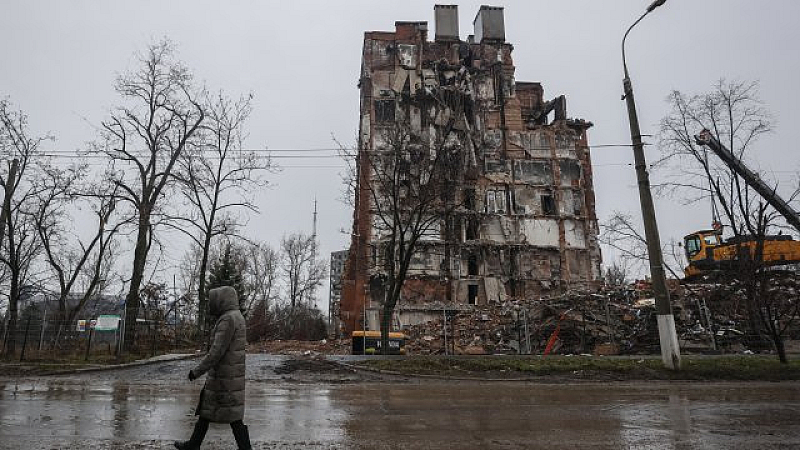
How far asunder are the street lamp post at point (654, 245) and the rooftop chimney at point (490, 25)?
1411 inches

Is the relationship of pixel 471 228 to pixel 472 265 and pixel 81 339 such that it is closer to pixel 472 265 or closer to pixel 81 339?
pixel 472 265

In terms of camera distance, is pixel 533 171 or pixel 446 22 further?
pixel 446 22

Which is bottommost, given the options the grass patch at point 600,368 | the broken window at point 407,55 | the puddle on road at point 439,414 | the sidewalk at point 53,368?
the puddle on road at point 439,414

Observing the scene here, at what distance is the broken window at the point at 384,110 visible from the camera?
44.1 meters

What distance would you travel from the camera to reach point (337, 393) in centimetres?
993

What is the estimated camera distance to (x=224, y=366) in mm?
4938

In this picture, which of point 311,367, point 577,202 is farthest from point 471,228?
point 311,367

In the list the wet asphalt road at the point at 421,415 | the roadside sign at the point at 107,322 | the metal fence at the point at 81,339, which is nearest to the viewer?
the wet asphalt road at the point at 421,415

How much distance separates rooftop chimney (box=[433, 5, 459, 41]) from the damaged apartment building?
10 cm

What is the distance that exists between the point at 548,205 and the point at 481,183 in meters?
6.64

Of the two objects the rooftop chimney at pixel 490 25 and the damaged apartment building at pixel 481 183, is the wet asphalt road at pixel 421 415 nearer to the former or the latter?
the damaged apartment building at pixel 481 183

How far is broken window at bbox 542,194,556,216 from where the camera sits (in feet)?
148

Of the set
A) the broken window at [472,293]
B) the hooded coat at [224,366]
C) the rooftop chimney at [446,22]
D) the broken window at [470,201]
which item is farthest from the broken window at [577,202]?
the hooded coat at [224,366]

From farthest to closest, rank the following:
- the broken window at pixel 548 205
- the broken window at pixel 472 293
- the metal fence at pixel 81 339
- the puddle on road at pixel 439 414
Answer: the broken window at pixel 548 205 < the broken window at pixel 472 293 < the metal fence at pixel 81 339 < the puddle on road at pixel 439 414
